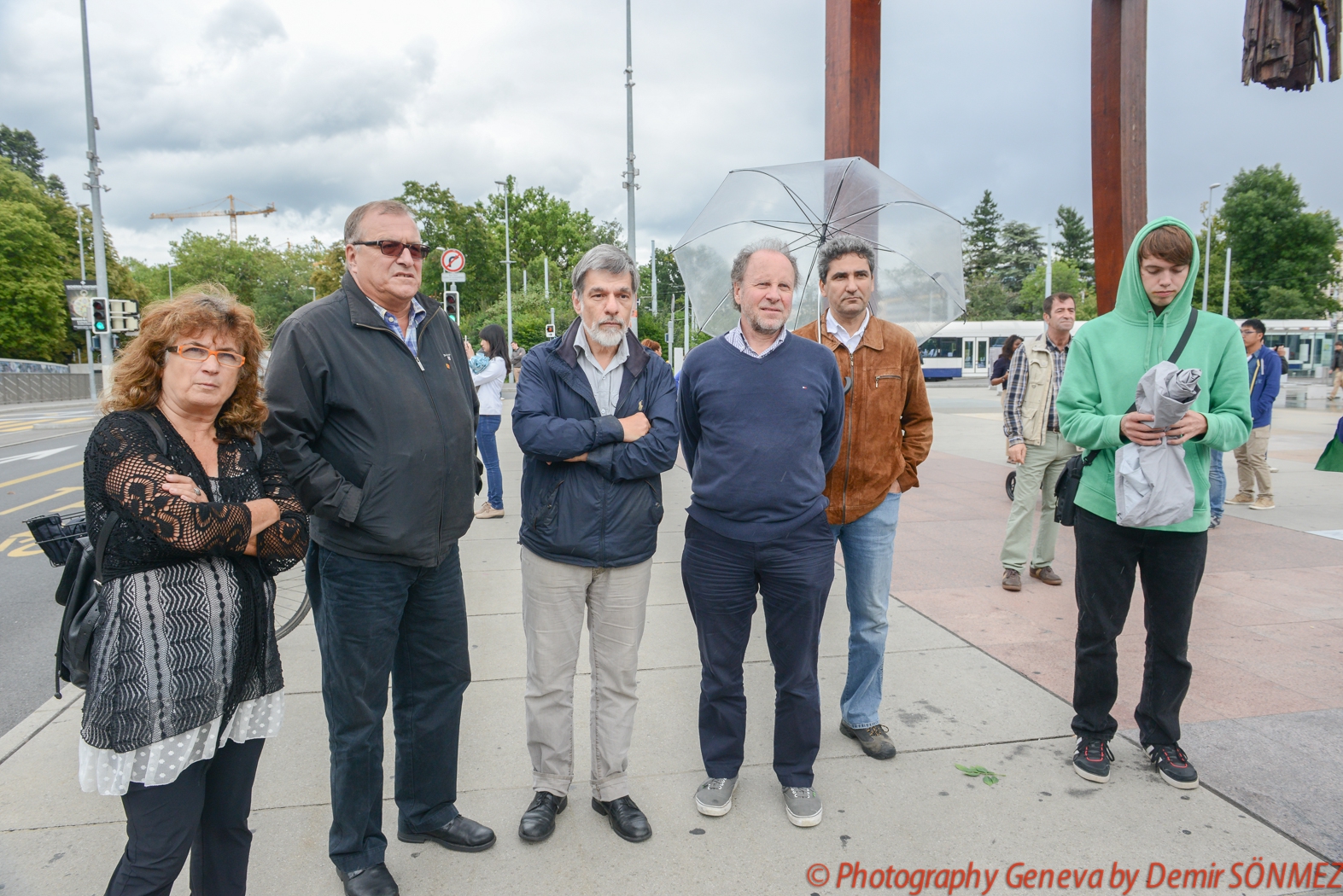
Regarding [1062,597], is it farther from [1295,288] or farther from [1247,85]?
[1295,288]

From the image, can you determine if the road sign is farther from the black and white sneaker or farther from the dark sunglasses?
the black and white sneaker

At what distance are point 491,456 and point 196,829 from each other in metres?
6.17

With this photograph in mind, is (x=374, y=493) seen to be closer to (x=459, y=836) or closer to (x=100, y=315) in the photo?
(x=459, y=836)

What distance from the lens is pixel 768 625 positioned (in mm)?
2934

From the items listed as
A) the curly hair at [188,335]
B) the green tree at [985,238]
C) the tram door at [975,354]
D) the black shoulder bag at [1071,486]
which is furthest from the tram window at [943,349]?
the green tree at [985,238]

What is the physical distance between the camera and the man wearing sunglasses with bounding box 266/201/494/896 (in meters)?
2.36

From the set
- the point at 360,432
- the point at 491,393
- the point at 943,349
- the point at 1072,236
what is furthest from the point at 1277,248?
the point at 360,432

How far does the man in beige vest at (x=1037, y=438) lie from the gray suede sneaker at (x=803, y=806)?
3273 mm

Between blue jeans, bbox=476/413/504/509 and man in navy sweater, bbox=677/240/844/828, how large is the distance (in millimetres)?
5338

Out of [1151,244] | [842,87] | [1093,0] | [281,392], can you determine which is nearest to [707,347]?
[281,392]

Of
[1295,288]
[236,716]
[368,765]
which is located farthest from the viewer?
[1295,288]

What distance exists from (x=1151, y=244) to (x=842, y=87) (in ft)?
9.03

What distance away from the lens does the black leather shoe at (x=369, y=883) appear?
242 cm

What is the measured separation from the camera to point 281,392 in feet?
7.57
